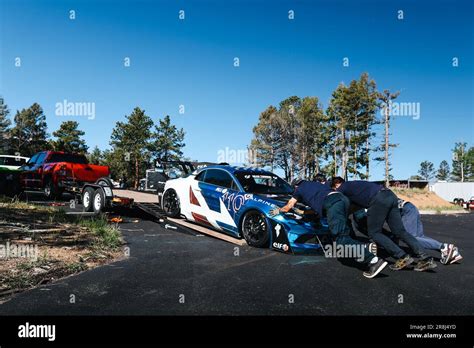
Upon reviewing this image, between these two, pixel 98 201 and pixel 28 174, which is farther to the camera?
pixel 28 174

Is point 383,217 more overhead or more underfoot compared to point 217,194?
more underfoot

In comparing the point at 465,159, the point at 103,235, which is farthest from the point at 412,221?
the point at 465,159

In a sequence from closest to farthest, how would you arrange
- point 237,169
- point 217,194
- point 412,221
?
point 412,221, point 217,194, point 237,169

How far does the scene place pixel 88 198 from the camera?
11.1m

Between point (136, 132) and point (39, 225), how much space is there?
57.5 meters

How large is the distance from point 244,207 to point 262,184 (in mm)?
1036

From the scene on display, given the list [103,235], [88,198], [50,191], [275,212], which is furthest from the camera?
[50,191]

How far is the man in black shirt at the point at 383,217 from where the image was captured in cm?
591

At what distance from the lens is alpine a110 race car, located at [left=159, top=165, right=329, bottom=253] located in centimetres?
675

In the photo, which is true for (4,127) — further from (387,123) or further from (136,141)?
(387,123)

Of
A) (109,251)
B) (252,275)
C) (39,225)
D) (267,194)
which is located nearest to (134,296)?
(252,275)

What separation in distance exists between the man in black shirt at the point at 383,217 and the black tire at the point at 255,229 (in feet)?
5.09

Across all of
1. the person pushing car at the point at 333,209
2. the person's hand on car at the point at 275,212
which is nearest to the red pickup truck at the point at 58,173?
the person's hand on car at the point at 275,212
